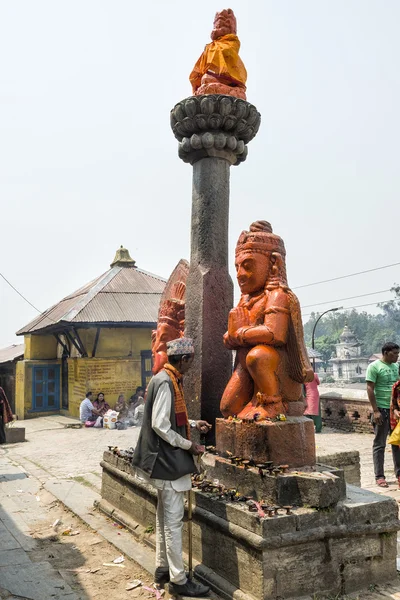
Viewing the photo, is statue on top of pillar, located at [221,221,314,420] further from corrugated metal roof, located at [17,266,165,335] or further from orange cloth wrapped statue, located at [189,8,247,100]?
corrugated metal roof, located at [17,266,165,335]

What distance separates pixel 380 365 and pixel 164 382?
395cm

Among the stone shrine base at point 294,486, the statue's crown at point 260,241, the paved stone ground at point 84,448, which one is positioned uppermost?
the statue's crown at point 260,241

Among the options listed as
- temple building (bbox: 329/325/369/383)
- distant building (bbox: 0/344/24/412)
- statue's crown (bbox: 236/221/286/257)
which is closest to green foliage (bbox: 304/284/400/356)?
temple building (bbox: 329/325/369/383)

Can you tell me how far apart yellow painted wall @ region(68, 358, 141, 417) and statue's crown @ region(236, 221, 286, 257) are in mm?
12272

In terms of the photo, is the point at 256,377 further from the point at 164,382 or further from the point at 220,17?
the point at 220,17

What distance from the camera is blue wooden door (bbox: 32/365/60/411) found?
17.8 metres

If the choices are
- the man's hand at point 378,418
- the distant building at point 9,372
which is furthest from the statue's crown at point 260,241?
the distant building at point 9,372

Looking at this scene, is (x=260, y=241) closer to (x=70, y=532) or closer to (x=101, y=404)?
(x=70, y=532)

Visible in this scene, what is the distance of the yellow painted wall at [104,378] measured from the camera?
15914mm

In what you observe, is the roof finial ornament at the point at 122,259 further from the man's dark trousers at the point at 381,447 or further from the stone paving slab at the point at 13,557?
the stone paving slab at the point at 13,557

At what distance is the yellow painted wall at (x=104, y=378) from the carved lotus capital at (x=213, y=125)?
442 inches

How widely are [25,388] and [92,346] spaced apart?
3.43m

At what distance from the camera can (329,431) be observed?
11.2 m

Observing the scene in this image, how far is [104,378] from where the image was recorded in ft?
52.7
